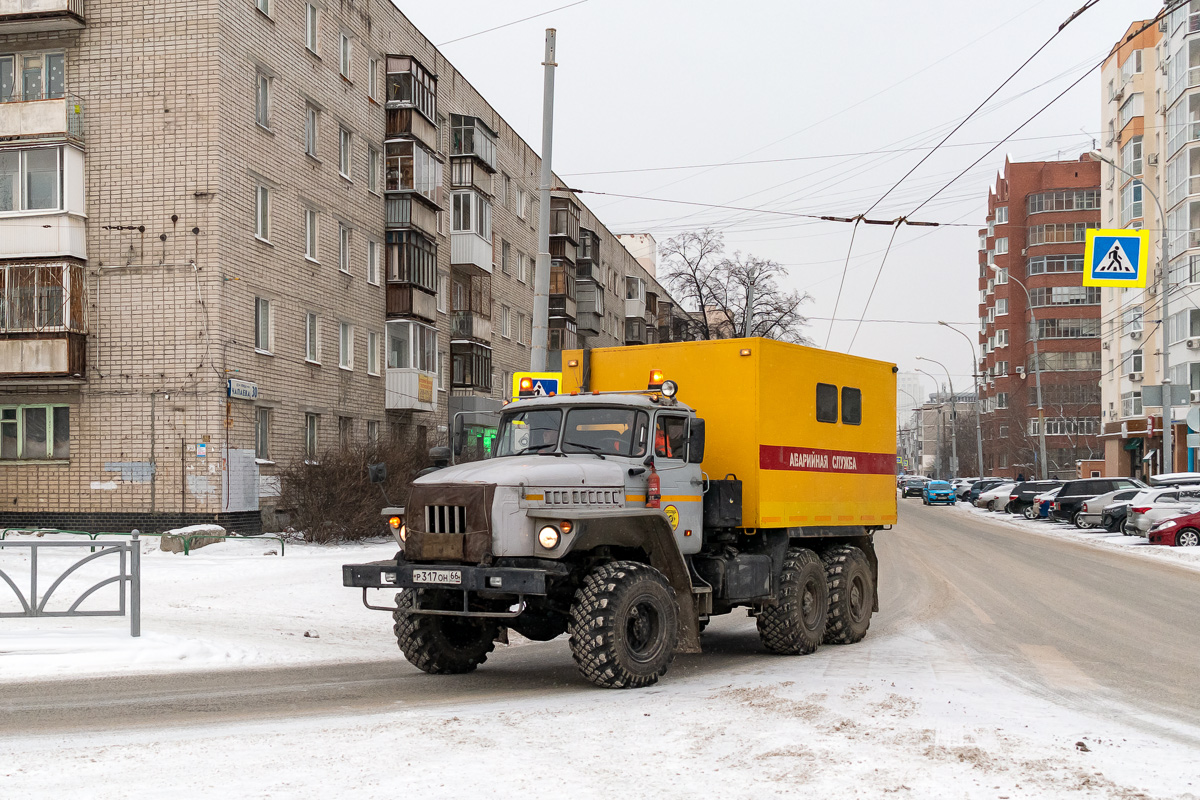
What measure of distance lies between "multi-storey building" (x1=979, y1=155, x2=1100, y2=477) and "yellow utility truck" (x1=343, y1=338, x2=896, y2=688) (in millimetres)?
74994

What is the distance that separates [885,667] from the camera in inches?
410

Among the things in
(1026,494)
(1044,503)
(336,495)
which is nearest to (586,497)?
(336,495)

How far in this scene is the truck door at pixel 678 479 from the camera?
10.2m

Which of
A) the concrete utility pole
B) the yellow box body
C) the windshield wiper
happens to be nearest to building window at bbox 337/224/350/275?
the concrete utility pole

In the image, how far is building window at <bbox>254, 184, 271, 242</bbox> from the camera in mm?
27500

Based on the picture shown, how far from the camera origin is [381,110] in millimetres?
35750

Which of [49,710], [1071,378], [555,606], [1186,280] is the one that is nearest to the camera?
[49,710]

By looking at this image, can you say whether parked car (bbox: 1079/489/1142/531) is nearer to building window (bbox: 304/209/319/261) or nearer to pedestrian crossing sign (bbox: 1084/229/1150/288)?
pedestrian crossing sign (bbox: 1084/229/1150/288)

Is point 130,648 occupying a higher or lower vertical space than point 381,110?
lower

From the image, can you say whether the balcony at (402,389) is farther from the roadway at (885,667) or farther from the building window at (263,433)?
the roadway at (885,667)

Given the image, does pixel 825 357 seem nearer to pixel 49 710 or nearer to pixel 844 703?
pixel 844 703

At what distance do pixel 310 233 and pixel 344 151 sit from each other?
370 centimetres

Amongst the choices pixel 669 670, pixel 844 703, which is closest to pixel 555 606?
pixel 669 670

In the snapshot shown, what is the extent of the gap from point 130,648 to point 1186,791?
8759 millimetres
